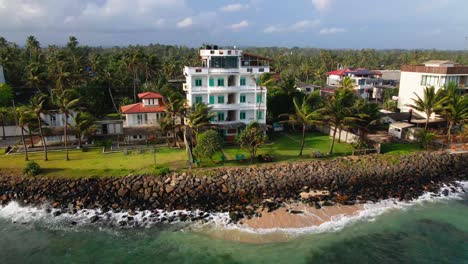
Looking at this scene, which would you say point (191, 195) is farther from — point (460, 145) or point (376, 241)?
point (460, 145)

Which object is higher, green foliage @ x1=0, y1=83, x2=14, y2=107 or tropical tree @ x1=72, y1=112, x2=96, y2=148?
green foliage @ x1=0, y1=83, x2=14, y2=107

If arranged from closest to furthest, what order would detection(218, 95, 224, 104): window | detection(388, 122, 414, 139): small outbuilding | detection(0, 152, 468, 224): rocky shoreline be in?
1. detection(0, 152, 468, 224): rocky shoreline
2. detection(218, 95, 224, 104): window
3. detection(388, 122, 414, 139): small outbuilding

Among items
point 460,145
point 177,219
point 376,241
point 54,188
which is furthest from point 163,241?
point 460,145

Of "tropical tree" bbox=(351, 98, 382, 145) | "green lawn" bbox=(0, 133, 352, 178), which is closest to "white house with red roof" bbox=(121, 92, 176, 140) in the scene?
"green lawn" bbox=(0, 133, 352, 178)

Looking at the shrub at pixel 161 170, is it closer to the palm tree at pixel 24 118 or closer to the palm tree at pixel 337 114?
the palm tree at pixel 24 118

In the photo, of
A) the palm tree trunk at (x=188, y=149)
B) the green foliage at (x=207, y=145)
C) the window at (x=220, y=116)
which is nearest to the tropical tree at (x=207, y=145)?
the green foliage at (x=207, y=145)

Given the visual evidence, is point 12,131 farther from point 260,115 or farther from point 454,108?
point 454,108

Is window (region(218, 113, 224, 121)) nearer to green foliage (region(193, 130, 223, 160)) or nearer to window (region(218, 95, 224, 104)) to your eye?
window (region(218, 95, 224, 104))
